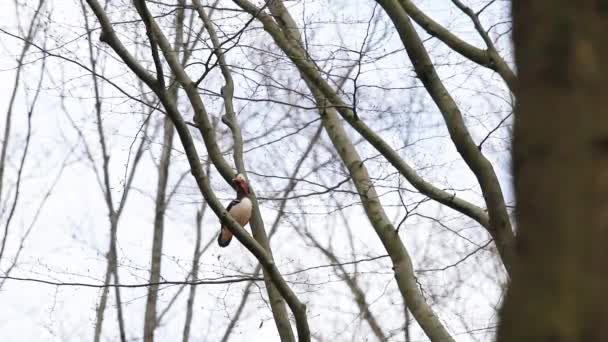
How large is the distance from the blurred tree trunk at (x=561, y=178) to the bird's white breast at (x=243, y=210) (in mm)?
5042

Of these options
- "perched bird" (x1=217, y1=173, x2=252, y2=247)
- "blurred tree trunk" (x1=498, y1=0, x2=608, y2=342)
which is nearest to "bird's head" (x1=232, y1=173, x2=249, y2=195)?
"perched bird" (x1=217, y1=173, x2=252, y2=247)

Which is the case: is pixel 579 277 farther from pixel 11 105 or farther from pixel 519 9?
pixel 11 105

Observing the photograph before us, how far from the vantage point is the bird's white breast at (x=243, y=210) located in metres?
6.35

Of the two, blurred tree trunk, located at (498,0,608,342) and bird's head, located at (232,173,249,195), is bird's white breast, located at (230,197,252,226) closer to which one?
bird's head, located at (232,173,249,195)

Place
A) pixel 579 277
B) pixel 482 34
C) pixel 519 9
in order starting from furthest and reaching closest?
pixel 482 34, pixel 519 9, pixel 579 277

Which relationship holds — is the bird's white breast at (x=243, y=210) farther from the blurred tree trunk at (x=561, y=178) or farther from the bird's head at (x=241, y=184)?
the blurred tree trunk at (x=561, y=178)

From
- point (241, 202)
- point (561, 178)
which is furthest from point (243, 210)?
point (561, 178)

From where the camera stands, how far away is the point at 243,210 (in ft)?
20.9

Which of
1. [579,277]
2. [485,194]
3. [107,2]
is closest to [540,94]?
[579,277]

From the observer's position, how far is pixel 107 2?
6773mm

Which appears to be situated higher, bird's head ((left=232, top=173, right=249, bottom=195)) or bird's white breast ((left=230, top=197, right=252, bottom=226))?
bird's head ((left=232, top=173, right=249, bottom=195))

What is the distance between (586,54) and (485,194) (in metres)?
3.60

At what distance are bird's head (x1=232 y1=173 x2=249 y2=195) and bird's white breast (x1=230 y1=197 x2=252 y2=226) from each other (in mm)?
74

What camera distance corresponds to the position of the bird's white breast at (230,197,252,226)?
20.8ft
